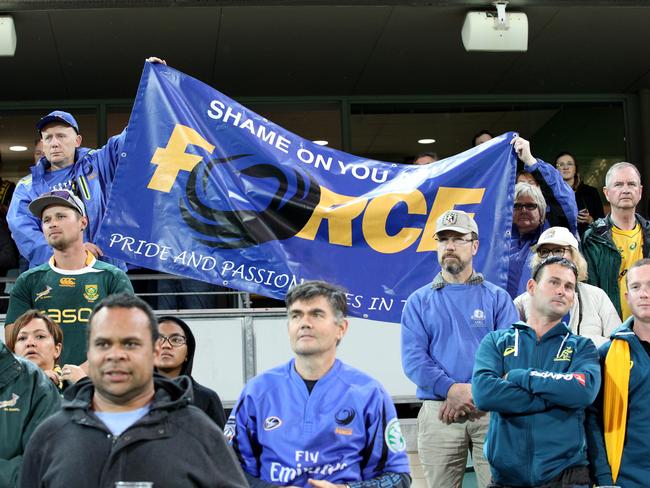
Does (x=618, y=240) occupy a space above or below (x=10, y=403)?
above

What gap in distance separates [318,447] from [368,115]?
863 cm

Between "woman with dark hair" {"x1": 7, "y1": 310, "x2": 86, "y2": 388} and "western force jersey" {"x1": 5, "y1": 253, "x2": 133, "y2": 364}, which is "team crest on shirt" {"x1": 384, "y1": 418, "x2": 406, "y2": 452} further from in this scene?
"western force jersey" {"x1": 5, "y1": 253, "x2": 133, "y2": 364}

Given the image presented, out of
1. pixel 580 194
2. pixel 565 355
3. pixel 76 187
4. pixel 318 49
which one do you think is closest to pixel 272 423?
pixel 565 355

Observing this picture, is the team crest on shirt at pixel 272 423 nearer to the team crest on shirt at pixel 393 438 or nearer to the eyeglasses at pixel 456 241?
the team crest on shirt at pixel 393 438

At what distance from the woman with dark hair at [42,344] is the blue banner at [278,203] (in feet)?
4.64

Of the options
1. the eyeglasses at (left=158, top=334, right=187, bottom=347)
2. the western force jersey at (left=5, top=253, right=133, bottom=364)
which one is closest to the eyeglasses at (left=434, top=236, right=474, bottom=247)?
the eyeglasses at (left=158, top=334, right=187, bottom=347)

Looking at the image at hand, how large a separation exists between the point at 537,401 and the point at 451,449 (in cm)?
98

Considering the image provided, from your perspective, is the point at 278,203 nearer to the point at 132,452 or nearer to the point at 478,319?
the point at 478,319

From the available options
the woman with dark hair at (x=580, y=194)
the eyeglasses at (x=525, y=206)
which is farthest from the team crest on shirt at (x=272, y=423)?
the woman with dark hair at (x=580, y=194)

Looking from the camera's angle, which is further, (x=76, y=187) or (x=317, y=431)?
(x=76, y=187)

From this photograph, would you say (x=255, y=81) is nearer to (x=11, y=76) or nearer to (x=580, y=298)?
(x=11, y=76)

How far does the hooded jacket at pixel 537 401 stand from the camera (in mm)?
5371

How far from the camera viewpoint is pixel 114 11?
34.2 feet

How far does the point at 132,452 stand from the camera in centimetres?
385
